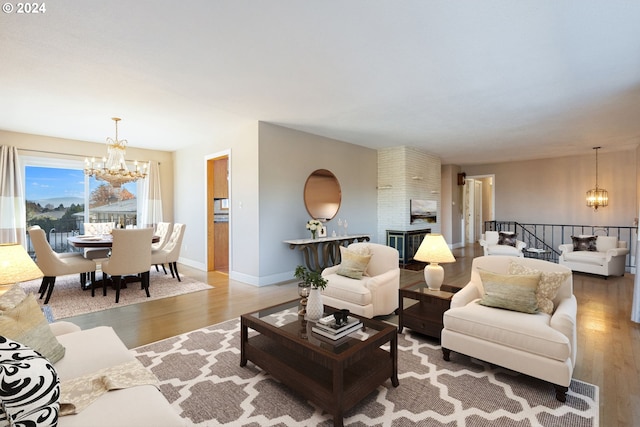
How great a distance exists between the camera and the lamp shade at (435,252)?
119 inches

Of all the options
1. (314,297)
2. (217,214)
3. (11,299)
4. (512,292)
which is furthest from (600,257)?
(11,299)

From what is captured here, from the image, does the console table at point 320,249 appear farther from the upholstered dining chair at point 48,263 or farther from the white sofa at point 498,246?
the white sofa at point 498,246

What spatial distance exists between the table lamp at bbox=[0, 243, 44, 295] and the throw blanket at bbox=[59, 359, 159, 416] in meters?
1.07

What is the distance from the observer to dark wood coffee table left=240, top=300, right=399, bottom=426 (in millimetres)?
1771

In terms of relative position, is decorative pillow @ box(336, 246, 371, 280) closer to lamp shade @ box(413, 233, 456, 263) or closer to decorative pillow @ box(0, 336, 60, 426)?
lamp shade @ box(413, 233, 456, 263)

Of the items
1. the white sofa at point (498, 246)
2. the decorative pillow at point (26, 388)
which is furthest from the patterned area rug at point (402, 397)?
the white sofa at point (498, 246)

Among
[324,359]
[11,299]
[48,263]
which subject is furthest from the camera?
[48,263]

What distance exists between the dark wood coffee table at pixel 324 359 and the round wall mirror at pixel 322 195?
133 inches

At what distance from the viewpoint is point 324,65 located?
9.66ft

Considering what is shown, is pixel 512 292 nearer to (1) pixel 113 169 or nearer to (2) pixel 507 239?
(2) pixel 507 239

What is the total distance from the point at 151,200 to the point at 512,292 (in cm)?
715

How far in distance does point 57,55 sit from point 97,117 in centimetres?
207

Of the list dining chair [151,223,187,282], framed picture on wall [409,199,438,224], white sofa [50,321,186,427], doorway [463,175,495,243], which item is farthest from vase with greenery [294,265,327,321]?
doorway [463,175,495,243]

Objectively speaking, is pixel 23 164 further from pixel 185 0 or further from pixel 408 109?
pixel 408 109
